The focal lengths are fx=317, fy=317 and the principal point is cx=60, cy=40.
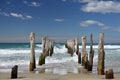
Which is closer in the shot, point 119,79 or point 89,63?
point 119,79

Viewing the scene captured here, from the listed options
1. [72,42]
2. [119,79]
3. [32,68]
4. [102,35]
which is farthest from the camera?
[72,42]

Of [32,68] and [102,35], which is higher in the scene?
[102,35]

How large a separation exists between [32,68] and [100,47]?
177 inches

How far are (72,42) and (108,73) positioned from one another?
28927 mm

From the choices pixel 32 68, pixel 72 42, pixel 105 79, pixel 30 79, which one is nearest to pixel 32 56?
pixel 32 68

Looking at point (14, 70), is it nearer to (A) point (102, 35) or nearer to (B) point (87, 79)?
(B) point (87, 79)

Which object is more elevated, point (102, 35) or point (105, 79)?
point (102, 35)

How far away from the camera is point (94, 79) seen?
14.5 meters

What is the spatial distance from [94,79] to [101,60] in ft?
8.40

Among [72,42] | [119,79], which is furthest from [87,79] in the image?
[72,42]

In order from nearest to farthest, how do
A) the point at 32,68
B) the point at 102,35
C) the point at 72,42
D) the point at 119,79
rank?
the point at 119,79, the point at 102,35, the point at 32,68, the point at 72,42

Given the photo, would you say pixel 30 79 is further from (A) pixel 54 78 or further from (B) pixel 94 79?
(B) pixel 94 79

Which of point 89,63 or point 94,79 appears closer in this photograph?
point 94,79

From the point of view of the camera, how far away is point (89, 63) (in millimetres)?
19734
